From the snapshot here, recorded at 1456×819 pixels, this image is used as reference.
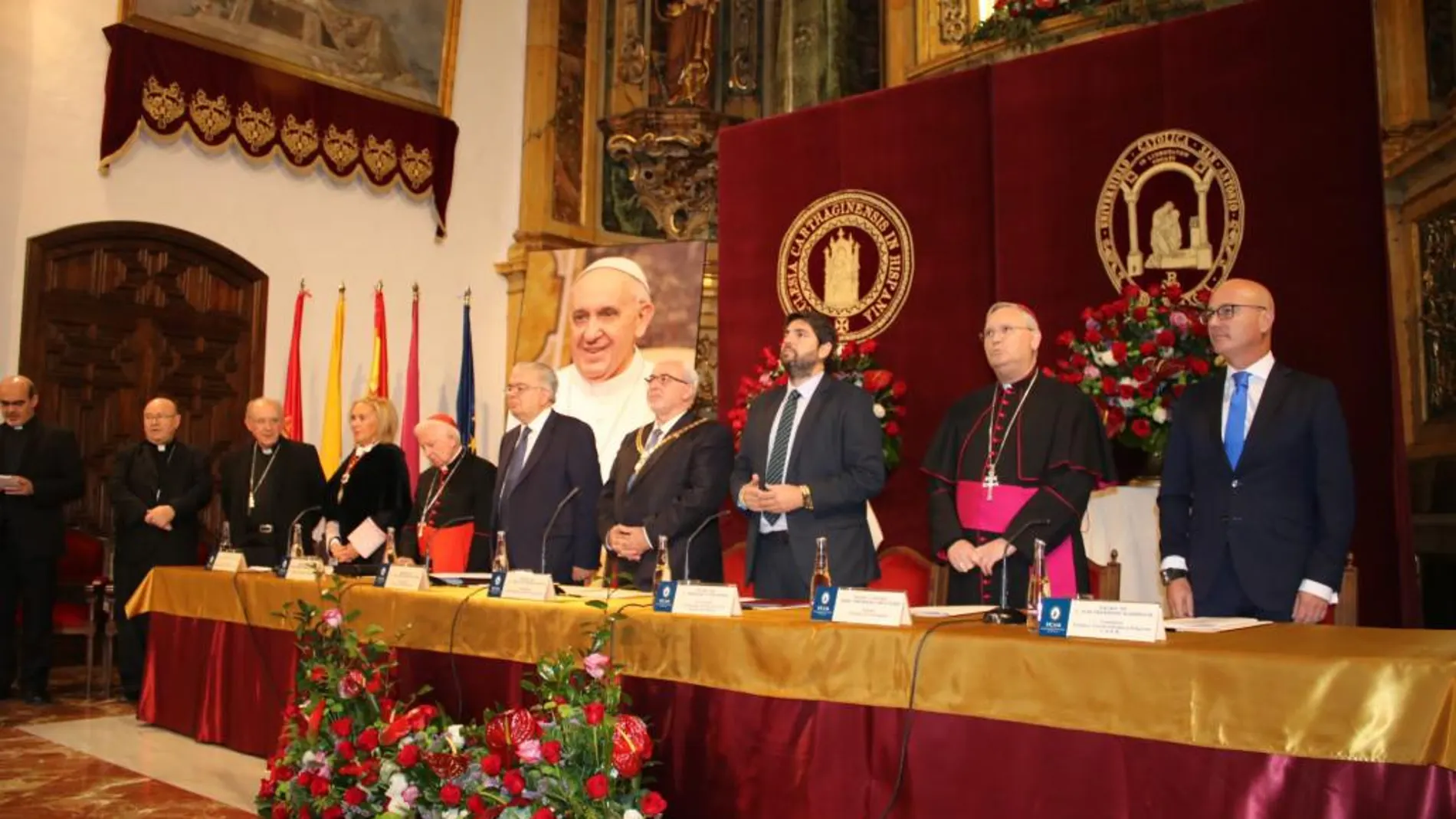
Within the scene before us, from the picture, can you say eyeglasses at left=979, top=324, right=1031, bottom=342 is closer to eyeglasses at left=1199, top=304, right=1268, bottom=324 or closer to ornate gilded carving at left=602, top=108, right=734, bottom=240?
eyeglasses at left=1199, top=304, right=1268, bottom=324

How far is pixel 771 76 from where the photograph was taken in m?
8.67

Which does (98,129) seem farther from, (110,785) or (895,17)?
(895,17)

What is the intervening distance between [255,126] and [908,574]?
5139 millimetres

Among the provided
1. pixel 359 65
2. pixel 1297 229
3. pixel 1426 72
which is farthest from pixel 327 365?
pixel 1426 72

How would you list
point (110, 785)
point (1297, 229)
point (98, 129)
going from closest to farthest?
1. point (110, 785)
2. point (1297, 229)
3. point (98, 129)

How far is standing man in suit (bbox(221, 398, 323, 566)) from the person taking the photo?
539cm

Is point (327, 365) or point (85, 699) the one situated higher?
point (327, 365)

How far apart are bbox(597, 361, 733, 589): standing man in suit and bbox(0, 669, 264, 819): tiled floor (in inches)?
51.5

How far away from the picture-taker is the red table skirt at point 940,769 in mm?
1799

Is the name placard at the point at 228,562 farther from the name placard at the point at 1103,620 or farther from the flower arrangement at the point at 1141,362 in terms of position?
the name placard at the point at 1103,620

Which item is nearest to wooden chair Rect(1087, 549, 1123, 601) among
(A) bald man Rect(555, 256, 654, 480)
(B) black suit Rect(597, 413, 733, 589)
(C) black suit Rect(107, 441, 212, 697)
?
(B) black suit Rect(597, 413, 733, 589)

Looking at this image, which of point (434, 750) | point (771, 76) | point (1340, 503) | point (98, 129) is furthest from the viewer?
point (771, 76)

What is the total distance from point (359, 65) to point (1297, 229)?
6021 mm

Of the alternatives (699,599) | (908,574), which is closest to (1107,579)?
(908,574)
